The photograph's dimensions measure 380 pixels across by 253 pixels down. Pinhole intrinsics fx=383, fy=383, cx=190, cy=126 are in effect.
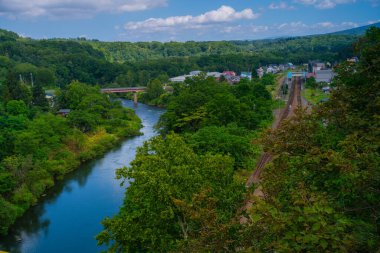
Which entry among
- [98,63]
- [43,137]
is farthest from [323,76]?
[43,137]

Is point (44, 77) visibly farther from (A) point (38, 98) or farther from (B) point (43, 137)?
(B) point (43, 137)

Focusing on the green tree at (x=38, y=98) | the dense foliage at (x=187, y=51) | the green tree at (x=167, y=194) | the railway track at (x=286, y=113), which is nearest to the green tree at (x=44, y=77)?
the green tree at (x=38, y=98)

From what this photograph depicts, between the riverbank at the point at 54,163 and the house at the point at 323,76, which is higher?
the house at the point at 323,76

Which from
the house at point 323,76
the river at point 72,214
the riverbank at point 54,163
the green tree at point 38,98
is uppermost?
the green tree at point 38,98

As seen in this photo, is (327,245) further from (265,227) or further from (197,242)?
(197,242)

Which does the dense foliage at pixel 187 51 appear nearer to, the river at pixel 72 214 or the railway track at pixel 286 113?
the railway track at pixel 286 113

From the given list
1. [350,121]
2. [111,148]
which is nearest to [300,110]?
[350,121]

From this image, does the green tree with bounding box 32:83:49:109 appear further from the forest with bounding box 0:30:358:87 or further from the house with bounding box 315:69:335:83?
the house with bounding box 315:69:335:83
